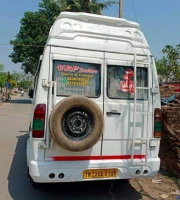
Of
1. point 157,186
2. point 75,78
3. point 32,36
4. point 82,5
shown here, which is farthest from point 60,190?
point 32,36

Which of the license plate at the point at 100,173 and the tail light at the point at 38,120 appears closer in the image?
the tail light at the point at 38,120

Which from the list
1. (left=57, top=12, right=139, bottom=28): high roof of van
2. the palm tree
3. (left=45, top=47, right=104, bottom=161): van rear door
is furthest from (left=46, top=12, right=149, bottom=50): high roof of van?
the palm tree

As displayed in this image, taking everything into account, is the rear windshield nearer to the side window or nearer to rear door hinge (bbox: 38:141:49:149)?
the side window

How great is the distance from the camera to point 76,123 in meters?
3.96

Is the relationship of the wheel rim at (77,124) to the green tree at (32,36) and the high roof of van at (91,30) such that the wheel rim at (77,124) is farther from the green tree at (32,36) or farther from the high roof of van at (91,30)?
the green tree at (32,36)

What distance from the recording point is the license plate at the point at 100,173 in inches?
159

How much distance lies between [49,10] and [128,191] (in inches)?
1247

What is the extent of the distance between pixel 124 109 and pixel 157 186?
1.83 metres

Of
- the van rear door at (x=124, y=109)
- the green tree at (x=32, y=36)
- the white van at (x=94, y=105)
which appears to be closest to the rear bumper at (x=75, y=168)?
the white van at (x=94, y=105)

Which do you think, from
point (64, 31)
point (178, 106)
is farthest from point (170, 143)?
point (64, 31)

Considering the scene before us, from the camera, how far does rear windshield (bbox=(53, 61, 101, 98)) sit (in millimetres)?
4043

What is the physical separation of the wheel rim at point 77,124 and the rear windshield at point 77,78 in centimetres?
32

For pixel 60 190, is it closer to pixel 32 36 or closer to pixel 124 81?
pixel 124 81

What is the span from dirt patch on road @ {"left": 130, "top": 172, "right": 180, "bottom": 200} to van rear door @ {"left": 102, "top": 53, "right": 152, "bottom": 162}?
0.89m
